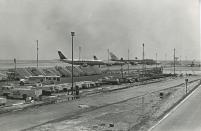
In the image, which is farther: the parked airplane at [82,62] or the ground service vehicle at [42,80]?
the parked airplane at [82,62]

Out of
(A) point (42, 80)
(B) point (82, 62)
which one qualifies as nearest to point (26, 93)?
(A) point (42, 80)

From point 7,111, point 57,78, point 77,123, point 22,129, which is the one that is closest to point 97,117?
point 77,123

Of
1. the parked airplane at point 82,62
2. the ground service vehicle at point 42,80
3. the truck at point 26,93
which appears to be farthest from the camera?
the parked airplane at point 82,62

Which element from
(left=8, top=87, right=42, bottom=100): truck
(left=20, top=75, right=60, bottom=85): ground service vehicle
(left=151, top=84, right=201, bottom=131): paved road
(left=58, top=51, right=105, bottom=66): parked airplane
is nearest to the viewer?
(left=151, top=84, right=201, bottom=131): paved road

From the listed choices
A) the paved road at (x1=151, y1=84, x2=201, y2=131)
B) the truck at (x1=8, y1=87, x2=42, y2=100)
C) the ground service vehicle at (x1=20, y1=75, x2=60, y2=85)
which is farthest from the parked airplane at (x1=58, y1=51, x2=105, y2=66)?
the paved road at (x1=151, y1=84, x2=201, y2=131)

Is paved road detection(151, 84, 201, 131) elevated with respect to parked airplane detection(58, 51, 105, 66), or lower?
lower

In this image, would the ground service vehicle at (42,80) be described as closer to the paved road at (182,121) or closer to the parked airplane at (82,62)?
the paved road at (182,121)

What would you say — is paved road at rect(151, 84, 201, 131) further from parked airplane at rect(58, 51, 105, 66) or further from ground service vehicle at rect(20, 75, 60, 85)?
parked airplane at rect(58, 51, 105, 66)

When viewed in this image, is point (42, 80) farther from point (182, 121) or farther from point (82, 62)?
point (82, 62)

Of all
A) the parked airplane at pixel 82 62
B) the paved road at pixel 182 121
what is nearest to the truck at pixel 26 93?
the paved road at pixel 182 121

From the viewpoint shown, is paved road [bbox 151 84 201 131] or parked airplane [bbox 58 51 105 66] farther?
parked airplane [bbox 58 51 105 66]

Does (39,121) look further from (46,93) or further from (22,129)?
(46,93)
